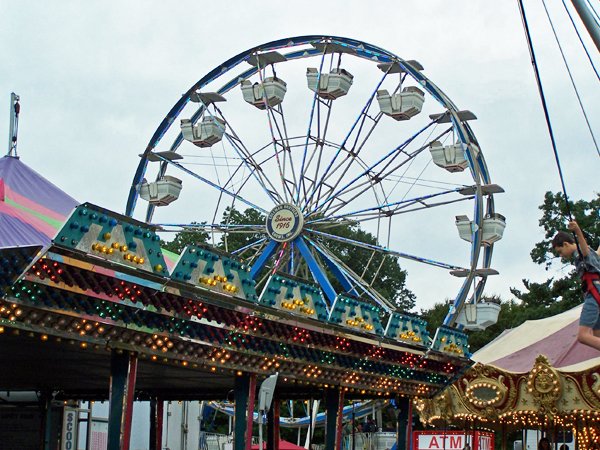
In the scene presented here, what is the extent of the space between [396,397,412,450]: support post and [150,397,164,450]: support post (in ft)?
17.5

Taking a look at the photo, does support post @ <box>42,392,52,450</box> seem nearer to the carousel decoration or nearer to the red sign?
the red sign

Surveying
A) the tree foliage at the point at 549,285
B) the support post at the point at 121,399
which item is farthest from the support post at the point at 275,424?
the tree foliage at the point at 549,285

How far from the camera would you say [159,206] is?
29.0 m

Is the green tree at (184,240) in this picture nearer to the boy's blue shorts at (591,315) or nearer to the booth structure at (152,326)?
the booth structure at (152,326)

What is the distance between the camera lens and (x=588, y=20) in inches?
317

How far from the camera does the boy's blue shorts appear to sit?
6906mm

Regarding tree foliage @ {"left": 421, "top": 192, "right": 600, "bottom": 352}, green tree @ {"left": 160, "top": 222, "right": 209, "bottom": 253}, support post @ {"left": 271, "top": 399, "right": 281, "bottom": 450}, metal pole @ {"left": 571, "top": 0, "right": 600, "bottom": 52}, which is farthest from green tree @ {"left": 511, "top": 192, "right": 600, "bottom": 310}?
metal pole @ {"left": 571, "top": 0, "right": 600, "bottom": 52}

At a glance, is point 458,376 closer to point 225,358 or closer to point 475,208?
point 475,208

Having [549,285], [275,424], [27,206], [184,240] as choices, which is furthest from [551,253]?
[27,206]

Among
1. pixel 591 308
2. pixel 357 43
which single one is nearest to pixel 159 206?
pixel 357 43

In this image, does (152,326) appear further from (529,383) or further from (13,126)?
(529,383)

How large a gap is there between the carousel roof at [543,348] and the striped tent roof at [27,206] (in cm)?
1263

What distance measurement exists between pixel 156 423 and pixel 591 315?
1801 cm

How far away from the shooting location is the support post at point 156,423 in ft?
76.8
